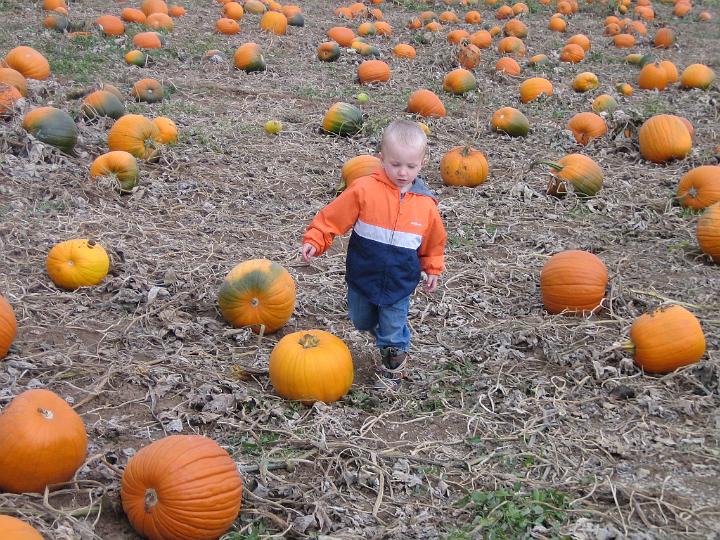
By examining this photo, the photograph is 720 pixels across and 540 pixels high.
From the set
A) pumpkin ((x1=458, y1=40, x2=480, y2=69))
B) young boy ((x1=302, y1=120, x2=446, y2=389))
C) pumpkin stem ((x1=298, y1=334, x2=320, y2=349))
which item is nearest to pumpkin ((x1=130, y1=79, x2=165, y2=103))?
pumpkin ((x1=458, y1=40, x2=480, y2=69))

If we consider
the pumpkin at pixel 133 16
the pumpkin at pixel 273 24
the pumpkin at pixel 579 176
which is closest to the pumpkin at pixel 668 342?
the pumpkin at pixel 579 176

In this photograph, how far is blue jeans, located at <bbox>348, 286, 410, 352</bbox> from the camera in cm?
462

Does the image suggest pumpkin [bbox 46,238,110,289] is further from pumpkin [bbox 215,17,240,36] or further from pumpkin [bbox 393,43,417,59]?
pumpkin [bbox 215,17,240,36]

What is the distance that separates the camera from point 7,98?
25.7ft

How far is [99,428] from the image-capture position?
3846mm

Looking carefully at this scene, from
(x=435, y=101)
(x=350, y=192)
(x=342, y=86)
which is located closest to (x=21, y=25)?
(x=342, y=86)

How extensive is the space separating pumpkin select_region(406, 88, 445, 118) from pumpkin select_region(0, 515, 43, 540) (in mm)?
8253

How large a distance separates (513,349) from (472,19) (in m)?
12.4

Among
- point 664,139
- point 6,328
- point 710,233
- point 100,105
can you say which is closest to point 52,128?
point 100,105

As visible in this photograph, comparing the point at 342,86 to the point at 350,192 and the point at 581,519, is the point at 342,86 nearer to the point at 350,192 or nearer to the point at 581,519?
the point at 350,192

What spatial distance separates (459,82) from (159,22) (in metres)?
5.55

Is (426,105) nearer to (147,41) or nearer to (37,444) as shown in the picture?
(147,41)

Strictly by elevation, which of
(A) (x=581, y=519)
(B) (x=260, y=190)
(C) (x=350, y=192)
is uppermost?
(C) (x=350, y=192)

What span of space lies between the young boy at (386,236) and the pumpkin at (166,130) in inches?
165
